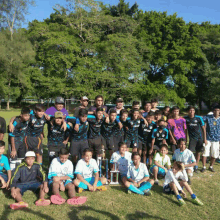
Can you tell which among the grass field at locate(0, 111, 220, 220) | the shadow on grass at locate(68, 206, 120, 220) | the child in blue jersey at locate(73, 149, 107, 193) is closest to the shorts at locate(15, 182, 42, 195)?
the grass field at locate(0, 111, 220, 220)

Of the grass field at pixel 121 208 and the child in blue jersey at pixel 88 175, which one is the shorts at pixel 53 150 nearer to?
the child in blue jersey at pixel 88 175

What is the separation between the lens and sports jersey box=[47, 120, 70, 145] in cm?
539

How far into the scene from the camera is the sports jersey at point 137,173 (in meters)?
4.95

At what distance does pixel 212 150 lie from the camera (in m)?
6.51

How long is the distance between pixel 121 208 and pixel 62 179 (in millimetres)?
1494

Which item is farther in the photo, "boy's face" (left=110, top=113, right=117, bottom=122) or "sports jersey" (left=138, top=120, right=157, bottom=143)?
"sports jersey" (left=138, top=120, right=157, bottom=143)

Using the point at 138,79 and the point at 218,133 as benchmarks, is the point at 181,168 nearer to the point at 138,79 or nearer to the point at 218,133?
the point at 218,133

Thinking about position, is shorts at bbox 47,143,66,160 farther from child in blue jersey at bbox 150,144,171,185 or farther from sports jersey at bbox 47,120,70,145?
child in blue jersey at bbox 150,144,171,185

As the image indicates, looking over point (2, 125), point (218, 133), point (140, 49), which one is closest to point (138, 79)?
point (140, 49)

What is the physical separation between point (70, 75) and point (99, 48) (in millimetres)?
4762

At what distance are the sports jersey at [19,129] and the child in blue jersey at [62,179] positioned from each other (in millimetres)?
1179

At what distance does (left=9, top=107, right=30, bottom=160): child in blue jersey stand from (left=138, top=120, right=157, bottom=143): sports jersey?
10.5ft

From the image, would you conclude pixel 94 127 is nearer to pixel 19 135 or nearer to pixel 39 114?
pixel 39 114

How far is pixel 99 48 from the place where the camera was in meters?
24.9
